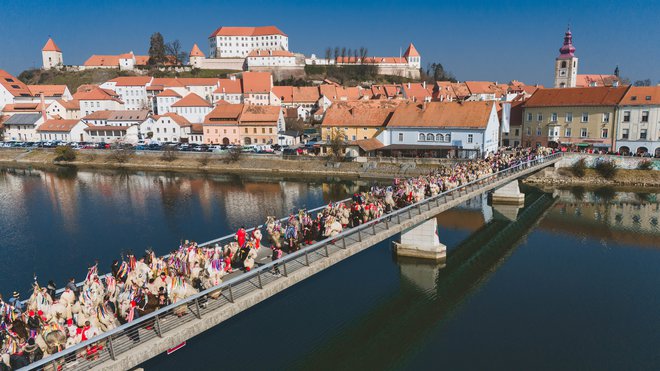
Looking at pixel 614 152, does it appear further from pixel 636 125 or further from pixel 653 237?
pixel 653 237

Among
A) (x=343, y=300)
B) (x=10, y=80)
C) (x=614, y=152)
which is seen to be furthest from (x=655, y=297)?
(x=10, y=80)

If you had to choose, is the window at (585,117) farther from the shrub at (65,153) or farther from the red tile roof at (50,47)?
the red tile roof at (50,47)

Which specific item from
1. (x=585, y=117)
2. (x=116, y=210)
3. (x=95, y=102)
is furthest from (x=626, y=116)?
(x=95, y=102)

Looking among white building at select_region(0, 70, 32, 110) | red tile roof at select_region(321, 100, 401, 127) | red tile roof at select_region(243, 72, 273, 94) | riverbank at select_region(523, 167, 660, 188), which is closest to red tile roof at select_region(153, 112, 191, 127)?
red tile roof at select_region(243, 72, 273, 94)

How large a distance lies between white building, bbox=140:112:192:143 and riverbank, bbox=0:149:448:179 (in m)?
10.6

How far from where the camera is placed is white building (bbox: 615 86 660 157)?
5138cm

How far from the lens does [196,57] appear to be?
13488cm

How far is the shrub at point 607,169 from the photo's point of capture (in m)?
48.8

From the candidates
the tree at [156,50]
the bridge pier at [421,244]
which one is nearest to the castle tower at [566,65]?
the bridge pier at [421,244]

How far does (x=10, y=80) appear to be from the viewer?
346 feet

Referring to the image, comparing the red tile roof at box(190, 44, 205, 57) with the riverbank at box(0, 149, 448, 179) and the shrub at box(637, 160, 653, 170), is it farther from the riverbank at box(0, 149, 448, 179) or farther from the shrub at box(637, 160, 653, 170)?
the shrub at box(637, 160, 653, 170)

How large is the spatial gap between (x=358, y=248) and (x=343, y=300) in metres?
4.32

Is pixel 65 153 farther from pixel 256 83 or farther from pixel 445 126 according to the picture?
pixel 445 126

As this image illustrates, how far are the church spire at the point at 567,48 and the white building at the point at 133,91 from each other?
8590cm
